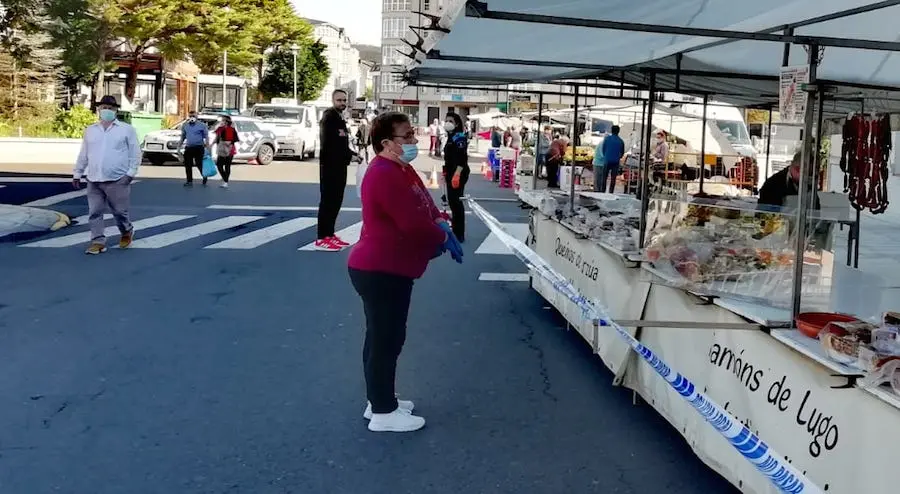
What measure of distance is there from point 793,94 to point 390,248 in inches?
83.3

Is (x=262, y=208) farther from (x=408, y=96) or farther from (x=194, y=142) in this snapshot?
(x=408, y=96)

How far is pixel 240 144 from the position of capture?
1150 inches

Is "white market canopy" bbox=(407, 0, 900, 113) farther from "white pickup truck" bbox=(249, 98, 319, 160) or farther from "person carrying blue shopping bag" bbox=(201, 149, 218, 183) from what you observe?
"white pickup truck" bbox=(249, 98, 319, 160)

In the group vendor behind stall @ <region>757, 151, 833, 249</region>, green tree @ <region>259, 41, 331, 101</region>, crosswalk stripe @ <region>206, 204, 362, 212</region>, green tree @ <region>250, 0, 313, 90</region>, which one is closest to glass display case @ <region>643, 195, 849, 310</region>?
vendor behind stall @ <region>757, 151, 833, 249</region>

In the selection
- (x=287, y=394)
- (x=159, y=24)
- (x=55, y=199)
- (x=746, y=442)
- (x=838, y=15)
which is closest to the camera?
(x=746, y=442)

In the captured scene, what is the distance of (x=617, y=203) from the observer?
9164mm

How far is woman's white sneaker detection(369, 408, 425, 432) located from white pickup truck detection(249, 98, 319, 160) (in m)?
26.5

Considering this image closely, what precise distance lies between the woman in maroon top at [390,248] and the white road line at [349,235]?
6.90 meters

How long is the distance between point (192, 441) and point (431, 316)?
3351mm

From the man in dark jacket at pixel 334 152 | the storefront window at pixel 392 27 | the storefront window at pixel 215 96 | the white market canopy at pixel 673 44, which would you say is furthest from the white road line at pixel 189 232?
the storefront window at pixel 392 27

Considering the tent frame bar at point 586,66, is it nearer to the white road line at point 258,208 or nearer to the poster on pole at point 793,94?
the poster on pole at point 793,94

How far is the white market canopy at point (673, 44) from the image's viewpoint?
13.8ft

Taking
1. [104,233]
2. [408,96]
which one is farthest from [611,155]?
[408,96]

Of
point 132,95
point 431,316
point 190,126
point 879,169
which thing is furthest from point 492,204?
point 132,95
